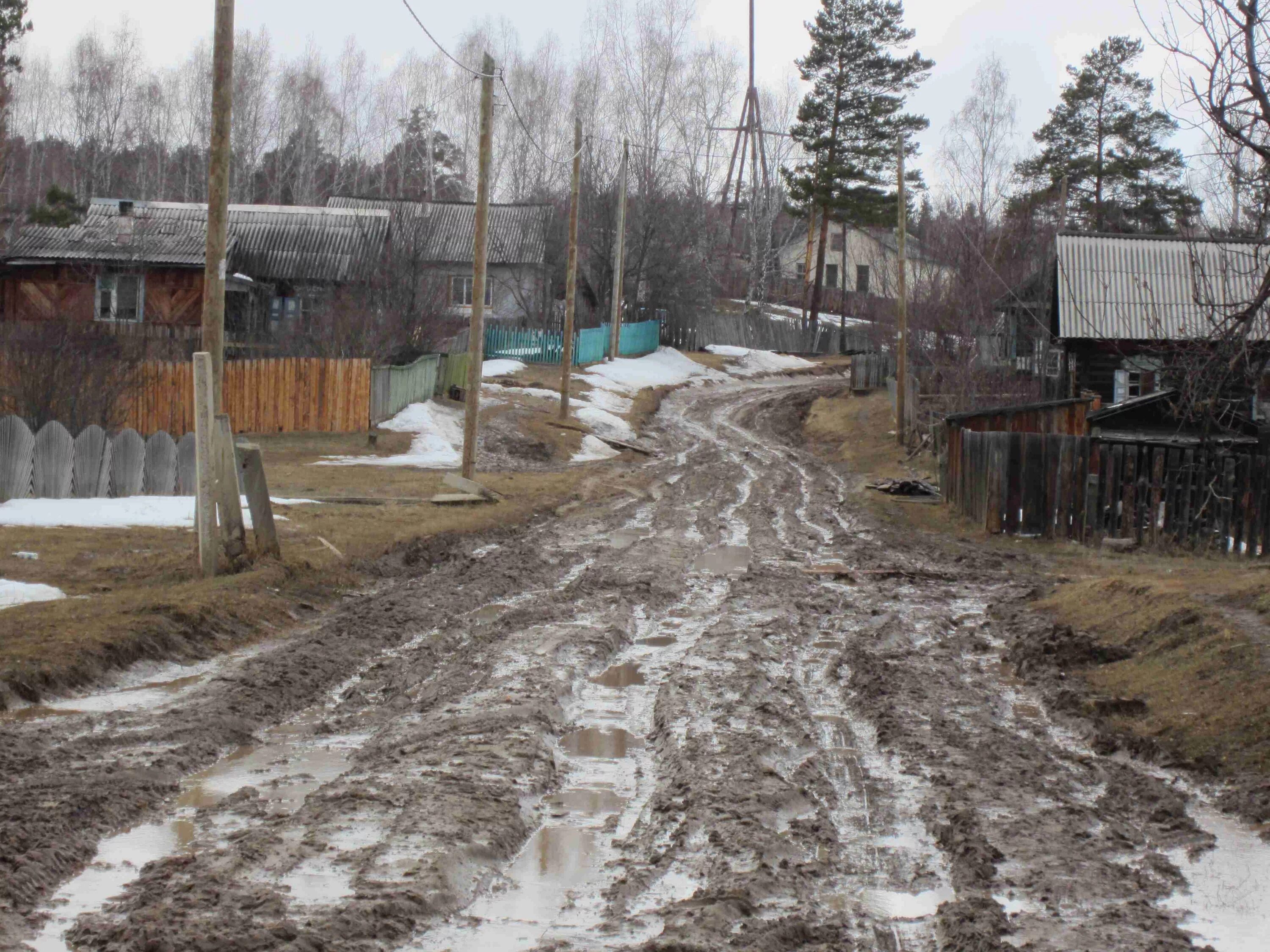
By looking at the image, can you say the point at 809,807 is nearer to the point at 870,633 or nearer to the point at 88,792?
the point at 88,792

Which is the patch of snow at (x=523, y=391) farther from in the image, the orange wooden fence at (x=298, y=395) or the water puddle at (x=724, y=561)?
the water puddle at (x=724, y=561)

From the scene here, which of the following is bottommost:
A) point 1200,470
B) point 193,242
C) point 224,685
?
point 224,685

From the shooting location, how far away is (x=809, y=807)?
6312 mm

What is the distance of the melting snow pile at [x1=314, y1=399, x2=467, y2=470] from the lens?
2408 cm

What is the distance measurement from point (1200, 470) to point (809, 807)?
11.9 m

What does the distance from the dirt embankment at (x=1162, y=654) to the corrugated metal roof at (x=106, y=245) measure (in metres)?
30.5

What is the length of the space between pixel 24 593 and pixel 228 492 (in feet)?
7.04

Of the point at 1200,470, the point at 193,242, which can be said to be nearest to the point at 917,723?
the point at 1200,470

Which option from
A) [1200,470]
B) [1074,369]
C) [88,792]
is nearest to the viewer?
[88,792]

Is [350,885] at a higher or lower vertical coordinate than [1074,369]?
lower

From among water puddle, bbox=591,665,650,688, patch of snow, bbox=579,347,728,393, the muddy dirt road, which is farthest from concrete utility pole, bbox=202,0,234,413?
patch of snow, bbox=579,347,728,393

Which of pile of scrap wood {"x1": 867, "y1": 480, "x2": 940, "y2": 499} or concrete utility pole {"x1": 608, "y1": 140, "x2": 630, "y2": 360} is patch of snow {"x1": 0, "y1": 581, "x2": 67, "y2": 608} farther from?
concrete utility pole {"x1": 608, "y1": 140, "x2": 630, "y2": 360}

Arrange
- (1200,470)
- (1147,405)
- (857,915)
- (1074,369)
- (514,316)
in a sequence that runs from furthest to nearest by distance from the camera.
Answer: (514,316)
(1074,369)
(1147,405)
(1200,470)
(857,915)

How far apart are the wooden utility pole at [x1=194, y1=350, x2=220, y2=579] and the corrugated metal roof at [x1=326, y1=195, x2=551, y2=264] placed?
36543 mm
